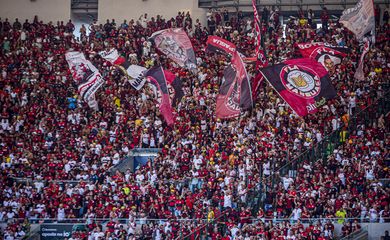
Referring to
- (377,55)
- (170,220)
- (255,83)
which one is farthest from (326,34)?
(170,220)

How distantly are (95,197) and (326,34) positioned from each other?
16018 mm

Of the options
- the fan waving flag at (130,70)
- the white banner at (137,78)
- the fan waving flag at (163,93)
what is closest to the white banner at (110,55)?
the fan waving flag at (130,70)

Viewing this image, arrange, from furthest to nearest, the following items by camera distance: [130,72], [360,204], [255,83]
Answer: [130,72] → [255,83] → [360,204]

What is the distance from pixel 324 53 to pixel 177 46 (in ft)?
24.0

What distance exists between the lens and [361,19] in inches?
1795

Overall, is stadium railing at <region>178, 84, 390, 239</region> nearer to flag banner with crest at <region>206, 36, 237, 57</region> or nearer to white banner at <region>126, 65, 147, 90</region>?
flag banner with crest at <region>206, 36, 237, 57</region>

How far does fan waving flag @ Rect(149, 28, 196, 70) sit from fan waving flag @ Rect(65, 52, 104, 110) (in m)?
3.36

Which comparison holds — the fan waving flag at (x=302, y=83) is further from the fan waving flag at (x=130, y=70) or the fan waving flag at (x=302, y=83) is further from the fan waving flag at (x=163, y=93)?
the fan waving flag at (x=130, y=70)

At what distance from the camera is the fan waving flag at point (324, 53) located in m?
47.4

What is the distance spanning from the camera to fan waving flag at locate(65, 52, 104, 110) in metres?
51.1

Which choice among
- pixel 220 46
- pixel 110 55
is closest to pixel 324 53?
pixel 220 46

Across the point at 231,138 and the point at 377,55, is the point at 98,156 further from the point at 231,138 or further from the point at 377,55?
the point at 377,55

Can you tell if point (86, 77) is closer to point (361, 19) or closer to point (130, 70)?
point (130, 70)

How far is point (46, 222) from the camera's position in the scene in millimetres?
45250
